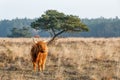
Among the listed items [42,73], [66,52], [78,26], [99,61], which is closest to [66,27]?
[78,26]

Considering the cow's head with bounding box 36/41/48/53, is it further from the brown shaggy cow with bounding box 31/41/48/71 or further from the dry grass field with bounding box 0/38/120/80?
the dry grass field with bounding box 0/38/120/80

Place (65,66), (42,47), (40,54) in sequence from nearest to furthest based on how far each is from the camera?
(42,47), (40,54), (65,66)

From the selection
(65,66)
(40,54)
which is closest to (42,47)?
(40,54)

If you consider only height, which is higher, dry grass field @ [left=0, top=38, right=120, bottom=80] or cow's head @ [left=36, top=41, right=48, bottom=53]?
cow's head @ [left=36, top=41, right=48, bottom=53]

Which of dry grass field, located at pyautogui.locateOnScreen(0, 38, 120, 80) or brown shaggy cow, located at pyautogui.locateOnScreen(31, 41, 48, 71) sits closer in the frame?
dry grass field, located at pyautogui.locateOnScreen(0, 38, 120, 80)

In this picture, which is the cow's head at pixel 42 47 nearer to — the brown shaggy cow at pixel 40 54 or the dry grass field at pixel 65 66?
the brown shaggy cow at pixel 40 54

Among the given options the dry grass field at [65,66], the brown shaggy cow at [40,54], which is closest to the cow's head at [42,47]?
the brown shaggy cow at [40,54]

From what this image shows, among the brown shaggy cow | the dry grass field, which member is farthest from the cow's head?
the dry grass field

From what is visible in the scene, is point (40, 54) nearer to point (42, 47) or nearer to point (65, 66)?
point (42, 47)

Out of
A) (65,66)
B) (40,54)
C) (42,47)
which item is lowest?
(65,66)

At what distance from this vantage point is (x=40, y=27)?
34844 millimetres

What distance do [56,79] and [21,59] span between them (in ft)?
17.8

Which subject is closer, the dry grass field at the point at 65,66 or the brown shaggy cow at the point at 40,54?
the dry grass field at the point at 65,66

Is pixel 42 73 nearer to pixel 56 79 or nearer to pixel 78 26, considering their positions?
pixel 56 79
